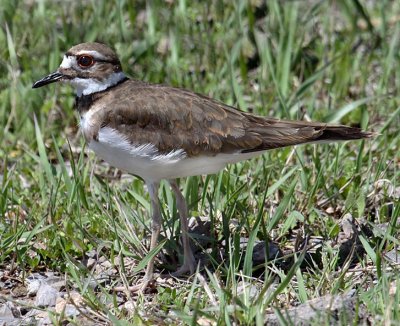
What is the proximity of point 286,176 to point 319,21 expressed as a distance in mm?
3098

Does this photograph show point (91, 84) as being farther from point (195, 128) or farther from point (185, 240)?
point (185, 240)

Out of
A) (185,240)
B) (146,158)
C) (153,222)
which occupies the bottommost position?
(185,240)

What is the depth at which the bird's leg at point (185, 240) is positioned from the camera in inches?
217

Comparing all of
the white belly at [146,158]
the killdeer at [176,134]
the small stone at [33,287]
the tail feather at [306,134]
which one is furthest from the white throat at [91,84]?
the small stone at [33,287]

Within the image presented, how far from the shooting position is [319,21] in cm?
862

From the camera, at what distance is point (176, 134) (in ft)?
17.5

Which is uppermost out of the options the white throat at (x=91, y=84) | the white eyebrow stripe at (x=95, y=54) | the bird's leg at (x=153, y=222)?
the white eyebrow stripe at (x=95, y=54)

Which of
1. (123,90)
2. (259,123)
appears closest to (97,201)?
(123,90)

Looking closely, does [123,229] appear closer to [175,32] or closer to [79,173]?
[79,173]

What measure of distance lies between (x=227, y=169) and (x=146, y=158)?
101 centimetres

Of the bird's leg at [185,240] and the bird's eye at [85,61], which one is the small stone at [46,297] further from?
the bird's eye at [85,61]

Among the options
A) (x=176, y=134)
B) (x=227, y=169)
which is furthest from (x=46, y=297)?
(x=227, y=169)

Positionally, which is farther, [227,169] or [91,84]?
[227,169]

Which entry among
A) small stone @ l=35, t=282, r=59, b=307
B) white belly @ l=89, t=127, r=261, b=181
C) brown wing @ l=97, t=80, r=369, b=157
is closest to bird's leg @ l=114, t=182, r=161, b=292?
white belly @ l=89, t=127, r=261, b=181
